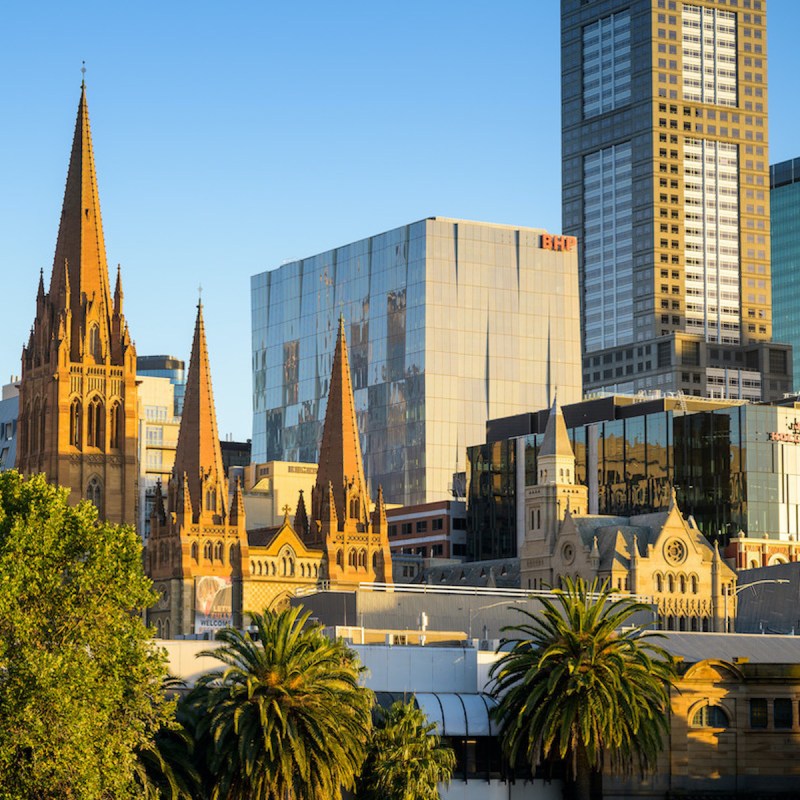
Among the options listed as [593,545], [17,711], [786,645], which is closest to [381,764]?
[17,711]

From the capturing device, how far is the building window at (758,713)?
11788 centimetres

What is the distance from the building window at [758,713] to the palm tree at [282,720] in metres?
30.7

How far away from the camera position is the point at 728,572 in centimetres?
19725

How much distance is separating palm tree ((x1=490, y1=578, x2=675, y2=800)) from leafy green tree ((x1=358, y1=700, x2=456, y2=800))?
5.30 meters

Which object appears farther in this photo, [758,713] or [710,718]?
[758,713]

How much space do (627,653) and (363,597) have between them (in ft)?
132

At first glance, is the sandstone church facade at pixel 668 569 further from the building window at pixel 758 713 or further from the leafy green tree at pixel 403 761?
the leafy green tree at pixel 403 761

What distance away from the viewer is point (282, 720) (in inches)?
3610

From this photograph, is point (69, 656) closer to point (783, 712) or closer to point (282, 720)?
point (282, 720)

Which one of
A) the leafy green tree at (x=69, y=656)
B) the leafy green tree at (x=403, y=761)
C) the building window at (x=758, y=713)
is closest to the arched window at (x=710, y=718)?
the building window at (x=758, y=713)

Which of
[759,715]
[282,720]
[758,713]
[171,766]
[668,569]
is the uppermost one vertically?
[668,569]

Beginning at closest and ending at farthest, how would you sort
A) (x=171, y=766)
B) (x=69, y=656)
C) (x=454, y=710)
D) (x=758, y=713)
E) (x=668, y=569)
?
(x=69, y=656) < (x=171, y=766) < (x=454, y=710) < (x=758, y=713) < (x=668, y=569)

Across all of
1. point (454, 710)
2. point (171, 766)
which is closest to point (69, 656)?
point (171, 766)

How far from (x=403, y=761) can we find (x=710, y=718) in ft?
85.9
